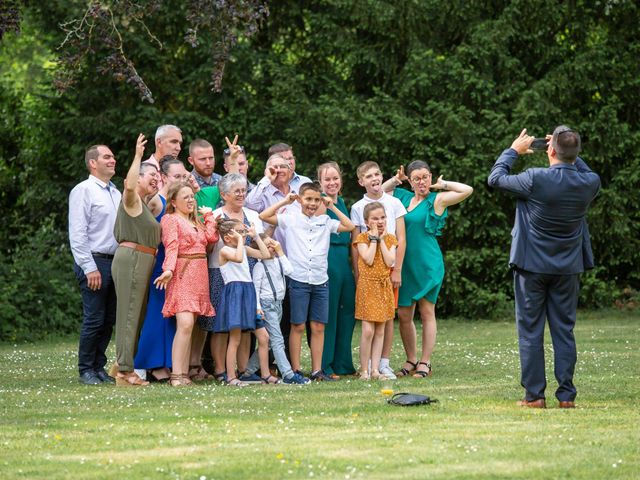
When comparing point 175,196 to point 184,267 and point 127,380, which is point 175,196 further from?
point 127,380

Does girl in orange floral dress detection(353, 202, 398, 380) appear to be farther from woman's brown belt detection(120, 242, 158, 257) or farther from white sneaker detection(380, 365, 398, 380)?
woman's brown belt detection(120, 242, 158, 257)

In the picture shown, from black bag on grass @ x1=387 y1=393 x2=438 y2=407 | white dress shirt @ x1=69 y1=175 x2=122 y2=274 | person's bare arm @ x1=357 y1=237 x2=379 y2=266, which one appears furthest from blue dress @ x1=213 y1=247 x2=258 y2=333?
black bag on grass @ x1=387 y1=393 x2=438 y2=407

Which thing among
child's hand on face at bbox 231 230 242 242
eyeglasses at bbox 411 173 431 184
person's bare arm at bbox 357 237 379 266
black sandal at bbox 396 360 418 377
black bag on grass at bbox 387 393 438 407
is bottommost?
black sandal at bbox 396 360 418 377

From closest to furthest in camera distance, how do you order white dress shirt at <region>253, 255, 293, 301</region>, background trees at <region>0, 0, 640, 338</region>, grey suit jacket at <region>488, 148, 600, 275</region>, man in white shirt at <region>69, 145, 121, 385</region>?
1. grey suit jacket at <region>488, 148, 600, 275</region>
2. white dress shirt at <region>253, 255, 293, 301</region>
3. man in white shirt at <region>69, 145, 121, 385</region>
4. background trees at <region>0, 0, 640, 338</region>

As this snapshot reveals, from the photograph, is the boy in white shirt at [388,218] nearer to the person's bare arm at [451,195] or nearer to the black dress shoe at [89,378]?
the person's bare arm at [451,195]

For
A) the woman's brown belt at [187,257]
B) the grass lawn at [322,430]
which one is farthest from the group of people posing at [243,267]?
the grass lawn at [322,430]

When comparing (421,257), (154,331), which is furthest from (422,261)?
(154,331)

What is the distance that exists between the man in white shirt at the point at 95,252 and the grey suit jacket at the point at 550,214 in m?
3.88

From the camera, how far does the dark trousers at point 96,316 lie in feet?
36.1

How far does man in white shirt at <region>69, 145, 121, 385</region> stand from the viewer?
10.9m

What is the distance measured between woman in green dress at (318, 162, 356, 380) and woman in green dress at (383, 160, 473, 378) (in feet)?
1.62

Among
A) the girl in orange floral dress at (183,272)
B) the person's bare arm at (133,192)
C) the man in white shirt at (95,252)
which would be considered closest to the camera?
the person's bare arm at (133,192)

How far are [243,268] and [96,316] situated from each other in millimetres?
1472

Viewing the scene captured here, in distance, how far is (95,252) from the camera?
11031 millimetres
